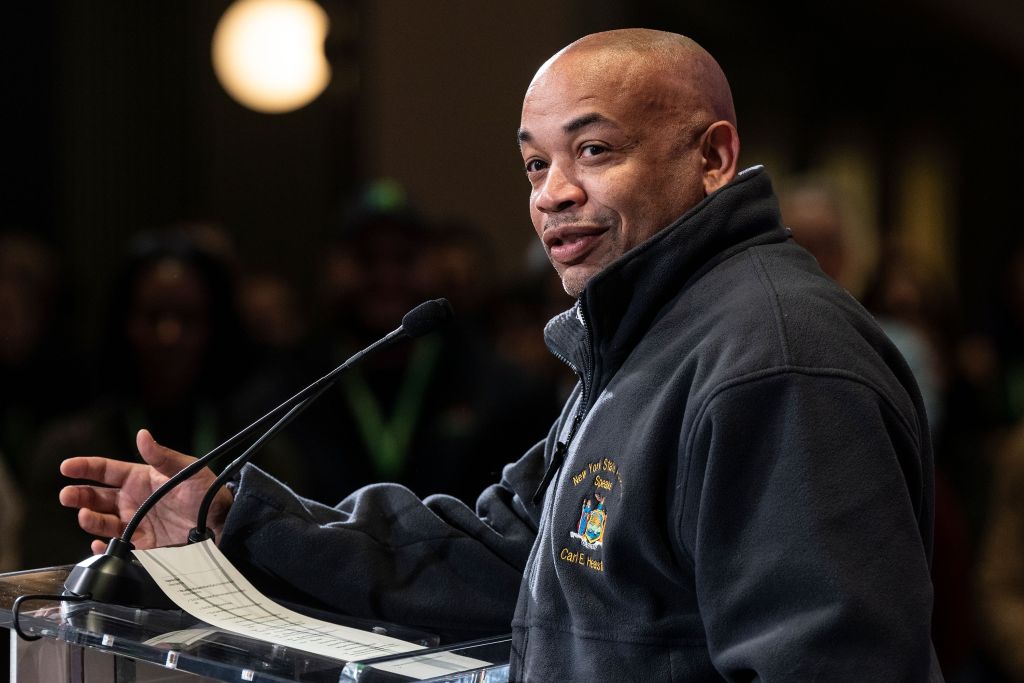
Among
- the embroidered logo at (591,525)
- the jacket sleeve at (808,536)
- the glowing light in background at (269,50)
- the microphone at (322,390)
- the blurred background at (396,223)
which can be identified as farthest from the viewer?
the glowing light in background at (269,50)

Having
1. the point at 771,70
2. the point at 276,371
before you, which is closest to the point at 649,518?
the point at 276,371

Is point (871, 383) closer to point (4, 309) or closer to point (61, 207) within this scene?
point (4, 309)

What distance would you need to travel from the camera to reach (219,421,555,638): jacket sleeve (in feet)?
4.67

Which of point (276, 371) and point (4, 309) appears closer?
point (276, 371)

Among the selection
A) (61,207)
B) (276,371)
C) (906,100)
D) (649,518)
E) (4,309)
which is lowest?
(649,518)

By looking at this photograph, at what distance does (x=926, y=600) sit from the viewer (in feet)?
3.21

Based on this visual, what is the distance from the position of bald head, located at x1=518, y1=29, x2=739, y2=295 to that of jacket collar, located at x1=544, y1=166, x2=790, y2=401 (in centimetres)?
6

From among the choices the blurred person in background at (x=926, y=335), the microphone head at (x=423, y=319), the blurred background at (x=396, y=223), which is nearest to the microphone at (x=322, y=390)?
the microphone head at (x=423, y=319)

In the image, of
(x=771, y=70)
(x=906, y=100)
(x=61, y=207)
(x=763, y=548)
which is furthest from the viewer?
(x=906, y=100)

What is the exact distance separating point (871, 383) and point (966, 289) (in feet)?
24.2

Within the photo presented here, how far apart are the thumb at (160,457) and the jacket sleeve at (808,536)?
602 mm

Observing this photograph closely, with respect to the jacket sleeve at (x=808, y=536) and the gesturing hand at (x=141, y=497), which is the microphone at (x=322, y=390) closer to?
the gesturing hand at (x=141, y=497)

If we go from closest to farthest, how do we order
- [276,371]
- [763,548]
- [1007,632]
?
[763,548] → [276,371] → [1007,632]

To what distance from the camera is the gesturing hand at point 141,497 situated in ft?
4.64
